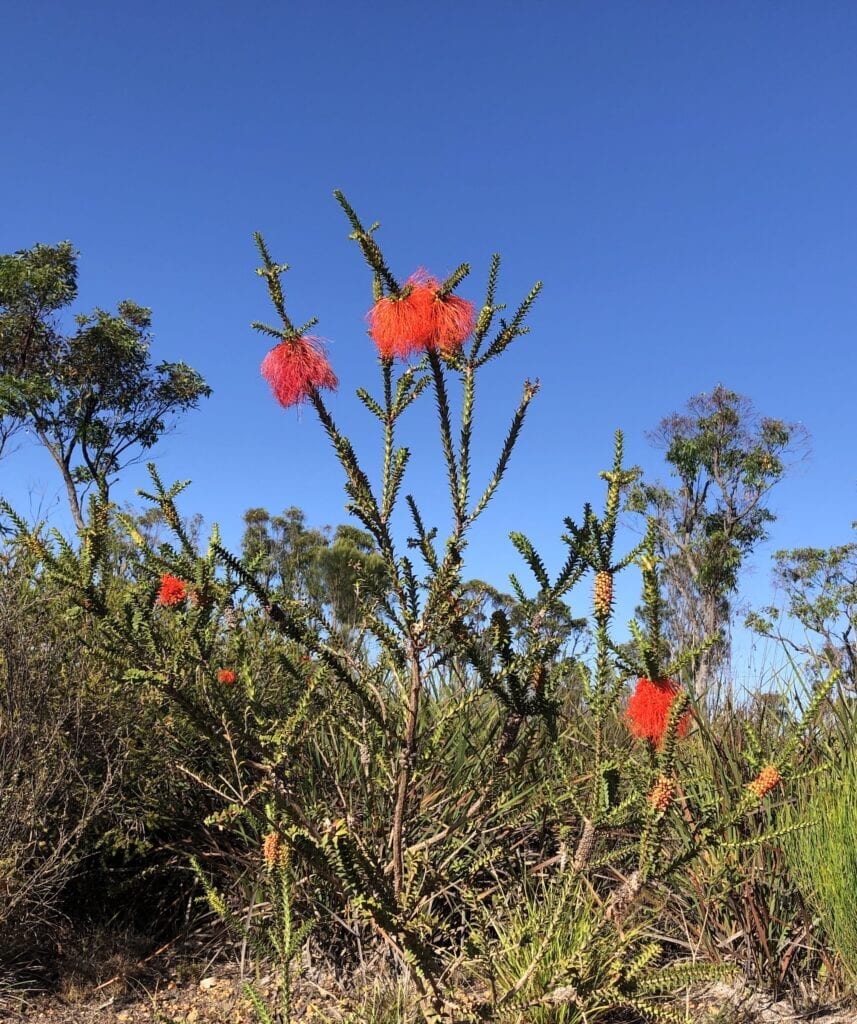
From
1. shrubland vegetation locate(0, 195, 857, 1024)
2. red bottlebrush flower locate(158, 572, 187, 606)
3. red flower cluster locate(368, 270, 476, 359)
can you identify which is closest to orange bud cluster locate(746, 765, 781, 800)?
shrubland vegetation locate(0, 195, 857, 1024)

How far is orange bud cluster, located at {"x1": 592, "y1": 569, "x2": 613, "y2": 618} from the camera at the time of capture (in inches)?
83.0

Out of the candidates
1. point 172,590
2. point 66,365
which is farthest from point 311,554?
point 172,590

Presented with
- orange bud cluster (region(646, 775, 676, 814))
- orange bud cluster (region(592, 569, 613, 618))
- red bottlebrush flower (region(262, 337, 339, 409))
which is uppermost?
red bottlebrush flower (region(262, 337, 339, 409))

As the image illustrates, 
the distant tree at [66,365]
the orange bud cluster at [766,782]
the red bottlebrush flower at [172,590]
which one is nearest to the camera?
the orange bud cluster at [766,782]

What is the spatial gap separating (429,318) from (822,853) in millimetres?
2457

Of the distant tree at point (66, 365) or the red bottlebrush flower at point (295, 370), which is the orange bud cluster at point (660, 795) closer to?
the red bottlebrush flower at point (295, 370)

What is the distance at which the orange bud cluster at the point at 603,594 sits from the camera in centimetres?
211

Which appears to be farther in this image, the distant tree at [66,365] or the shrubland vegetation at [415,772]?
the distant tree at [66,365]

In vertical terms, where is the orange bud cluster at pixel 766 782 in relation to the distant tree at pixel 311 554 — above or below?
below

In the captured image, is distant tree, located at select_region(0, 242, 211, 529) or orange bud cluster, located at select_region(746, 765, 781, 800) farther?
distant tree, located at select_region(0, 242, 211, 529)

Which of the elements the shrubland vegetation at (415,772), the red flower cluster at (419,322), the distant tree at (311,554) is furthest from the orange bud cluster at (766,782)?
the distant tree at (311,554)

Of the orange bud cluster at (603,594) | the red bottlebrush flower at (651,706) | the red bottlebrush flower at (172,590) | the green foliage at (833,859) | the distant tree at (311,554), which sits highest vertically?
the distant tree at (311,554)

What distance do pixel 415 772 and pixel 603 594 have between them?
30.0 inches

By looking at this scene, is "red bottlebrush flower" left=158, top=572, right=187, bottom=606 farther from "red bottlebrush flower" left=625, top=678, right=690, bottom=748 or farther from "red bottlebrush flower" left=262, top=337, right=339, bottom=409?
"red bottlebrush flower" left=625, top=678, right=690, bottom=748
